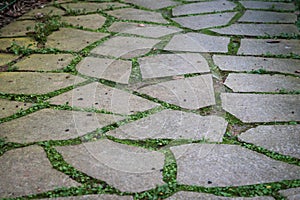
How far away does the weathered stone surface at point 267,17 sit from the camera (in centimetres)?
382

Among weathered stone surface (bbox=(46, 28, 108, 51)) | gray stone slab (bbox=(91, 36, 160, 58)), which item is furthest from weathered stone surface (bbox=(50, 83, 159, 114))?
weathered stone surface (bbox=(46, 28, 108, 51))

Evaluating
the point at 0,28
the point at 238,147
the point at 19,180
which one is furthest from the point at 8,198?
the point at 0,28

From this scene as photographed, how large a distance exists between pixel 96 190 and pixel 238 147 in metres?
0.75

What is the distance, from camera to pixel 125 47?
3.20 meters

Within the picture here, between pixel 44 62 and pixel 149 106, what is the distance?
999 mm

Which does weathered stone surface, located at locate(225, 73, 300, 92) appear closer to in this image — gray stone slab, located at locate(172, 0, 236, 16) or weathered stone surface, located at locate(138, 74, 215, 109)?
weathered stone surface, located at locate(138, 74, 215, 109)

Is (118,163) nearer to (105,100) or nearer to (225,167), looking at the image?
(225,167)

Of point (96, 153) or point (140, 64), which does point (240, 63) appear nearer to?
point (140, 64)

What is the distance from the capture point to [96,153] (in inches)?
77.8

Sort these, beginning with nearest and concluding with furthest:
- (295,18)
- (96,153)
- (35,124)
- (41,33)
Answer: (96,153)
(35,124)
(41,33)
(295,18)

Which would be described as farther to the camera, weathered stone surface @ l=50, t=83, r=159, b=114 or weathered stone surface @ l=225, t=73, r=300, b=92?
weathered stone surface @ l=225, t=73, r=300, b=92

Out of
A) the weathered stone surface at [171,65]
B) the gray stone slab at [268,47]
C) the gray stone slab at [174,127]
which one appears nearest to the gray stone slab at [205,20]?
the gray stone slab at [268,47]

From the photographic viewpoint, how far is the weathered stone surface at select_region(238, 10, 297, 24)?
3816 millimetres

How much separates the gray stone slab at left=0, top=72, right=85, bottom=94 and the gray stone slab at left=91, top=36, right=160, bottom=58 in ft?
1.55
